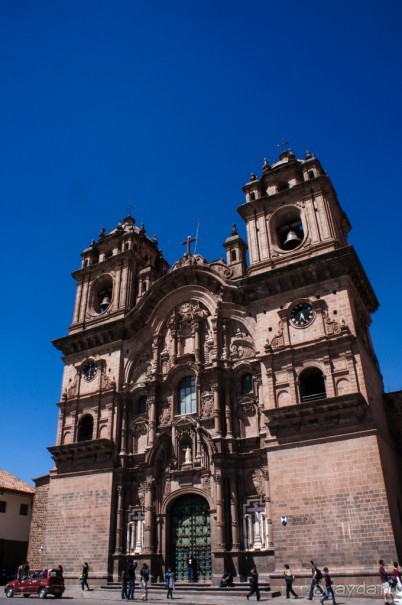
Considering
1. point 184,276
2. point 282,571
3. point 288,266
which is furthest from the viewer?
point 184,276

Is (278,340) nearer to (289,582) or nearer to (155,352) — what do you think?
(155,352)

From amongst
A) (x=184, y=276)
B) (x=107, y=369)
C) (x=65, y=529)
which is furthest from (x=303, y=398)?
(x=65, y=529)

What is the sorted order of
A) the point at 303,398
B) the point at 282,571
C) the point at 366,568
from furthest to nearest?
the point at 303,398, the point at 282,571, the point at 366,568

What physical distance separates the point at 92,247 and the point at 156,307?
9.38 metres

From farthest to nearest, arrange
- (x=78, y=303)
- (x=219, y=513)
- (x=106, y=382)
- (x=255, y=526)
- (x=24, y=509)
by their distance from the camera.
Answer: (x=24, y=509) → (x=78, y=303) → (x=106, y=382) → (x=219, y=513) → (x=255, y=526)

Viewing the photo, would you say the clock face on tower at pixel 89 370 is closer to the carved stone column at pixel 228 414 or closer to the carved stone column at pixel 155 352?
the carved stone column at pixel 155 352

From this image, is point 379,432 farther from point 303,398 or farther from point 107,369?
point 107,369

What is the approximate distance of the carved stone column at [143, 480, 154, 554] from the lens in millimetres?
26078

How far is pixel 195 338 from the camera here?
98.1 ft

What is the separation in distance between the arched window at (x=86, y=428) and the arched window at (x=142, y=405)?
3.37 metres

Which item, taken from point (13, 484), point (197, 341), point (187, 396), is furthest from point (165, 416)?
point (13, 484)

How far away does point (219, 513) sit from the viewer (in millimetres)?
24422

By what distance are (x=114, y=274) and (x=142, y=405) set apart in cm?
1019

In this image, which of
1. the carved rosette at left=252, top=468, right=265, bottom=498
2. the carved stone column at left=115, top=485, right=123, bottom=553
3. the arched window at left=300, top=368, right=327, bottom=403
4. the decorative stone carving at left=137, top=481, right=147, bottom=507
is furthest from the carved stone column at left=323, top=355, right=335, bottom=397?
the carved stone column at left=115, top=485, right=123, bottom=553
